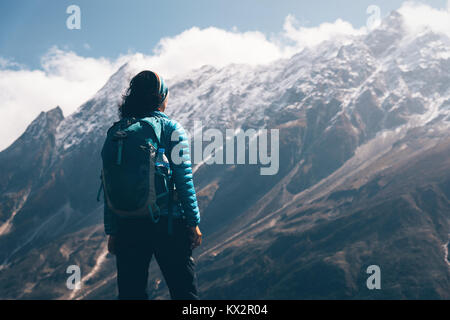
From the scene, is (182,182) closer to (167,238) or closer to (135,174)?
(135,174)

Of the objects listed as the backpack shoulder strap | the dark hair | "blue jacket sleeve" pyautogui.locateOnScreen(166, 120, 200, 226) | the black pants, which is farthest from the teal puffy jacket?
the dark hair

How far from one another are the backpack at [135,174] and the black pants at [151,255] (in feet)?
0.96

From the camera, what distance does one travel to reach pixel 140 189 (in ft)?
23.7

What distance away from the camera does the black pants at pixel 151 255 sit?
7523 mm

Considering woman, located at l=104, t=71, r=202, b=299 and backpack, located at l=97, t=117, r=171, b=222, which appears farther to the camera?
woman, located at l=104, t=71, r=202, b=299

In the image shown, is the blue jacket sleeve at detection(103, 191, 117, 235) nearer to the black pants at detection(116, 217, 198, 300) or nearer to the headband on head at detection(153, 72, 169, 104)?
the black pants at detection(116, 217, 198, 300)

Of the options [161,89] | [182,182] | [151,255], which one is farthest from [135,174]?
[161,89]

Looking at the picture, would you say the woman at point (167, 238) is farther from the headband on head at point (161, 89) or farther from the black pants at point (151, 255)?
the headband on head at point (161, 89)

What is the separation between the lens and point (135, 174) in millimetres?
7266

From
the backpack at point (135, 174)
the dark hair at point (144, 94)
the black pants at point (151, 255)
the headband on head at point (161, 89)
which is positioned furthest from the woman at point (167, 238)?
the headband on head at point (161, 89)

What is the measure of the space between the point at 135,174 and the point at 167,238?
1214 mm

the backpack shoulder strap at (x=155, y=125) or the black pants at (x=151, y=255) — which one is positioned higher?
the backpack shoulder strap at (x=155, y=125)

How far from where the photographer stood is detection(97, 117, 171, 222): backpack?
7.24 metres
